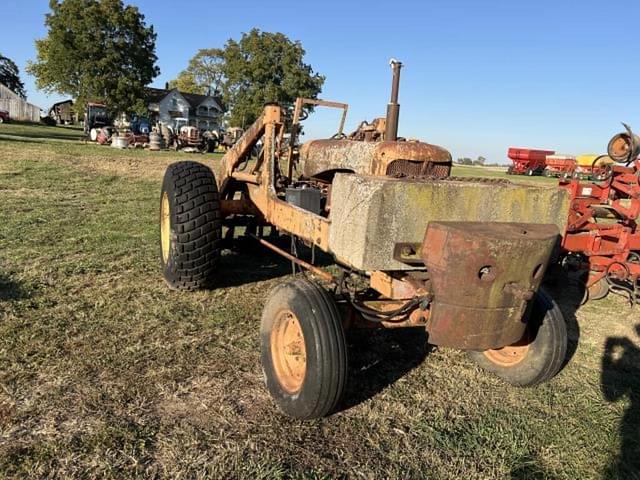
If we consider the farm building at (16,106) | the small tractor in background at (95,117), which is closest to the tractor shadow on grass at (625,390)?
the small tractor in background at (95,117)

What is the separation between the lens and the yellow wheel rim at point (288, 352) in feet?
9.52

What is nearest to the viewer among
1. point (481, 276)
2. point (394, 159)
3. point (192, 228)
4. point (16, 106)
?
point (481, 276)

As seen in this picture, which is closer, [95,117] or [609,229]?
[609,229]

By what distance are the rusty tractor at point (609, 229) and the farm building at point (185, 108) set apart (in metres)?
52.0

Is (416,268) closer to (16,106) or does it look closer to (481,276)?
(481,276)

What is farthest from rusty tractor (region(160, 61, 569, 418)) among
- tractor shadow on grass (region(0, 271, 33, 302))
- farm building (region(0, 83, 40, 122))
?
farm building (region(0, 83, 40, 122))

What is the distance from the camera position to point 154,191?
11.0 meters

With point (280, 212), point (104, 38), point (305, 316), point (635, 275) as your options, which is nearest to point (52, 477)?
point (305, 316)

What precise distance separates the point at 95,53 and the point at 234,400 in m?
40.6

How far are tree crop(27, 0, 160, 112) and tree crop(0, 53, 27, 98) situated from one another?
1591 inches

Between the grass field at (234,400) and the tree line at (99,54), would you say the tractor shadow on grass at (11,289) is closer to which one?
the grass field at (234,400)

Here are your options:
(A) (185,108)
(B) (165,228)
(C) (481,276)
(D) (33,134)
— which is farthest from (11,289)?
(A) (185,108)

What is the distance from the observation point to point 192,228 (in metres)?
4.21

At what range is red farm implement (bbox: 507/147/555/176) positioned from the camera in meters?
39.0
